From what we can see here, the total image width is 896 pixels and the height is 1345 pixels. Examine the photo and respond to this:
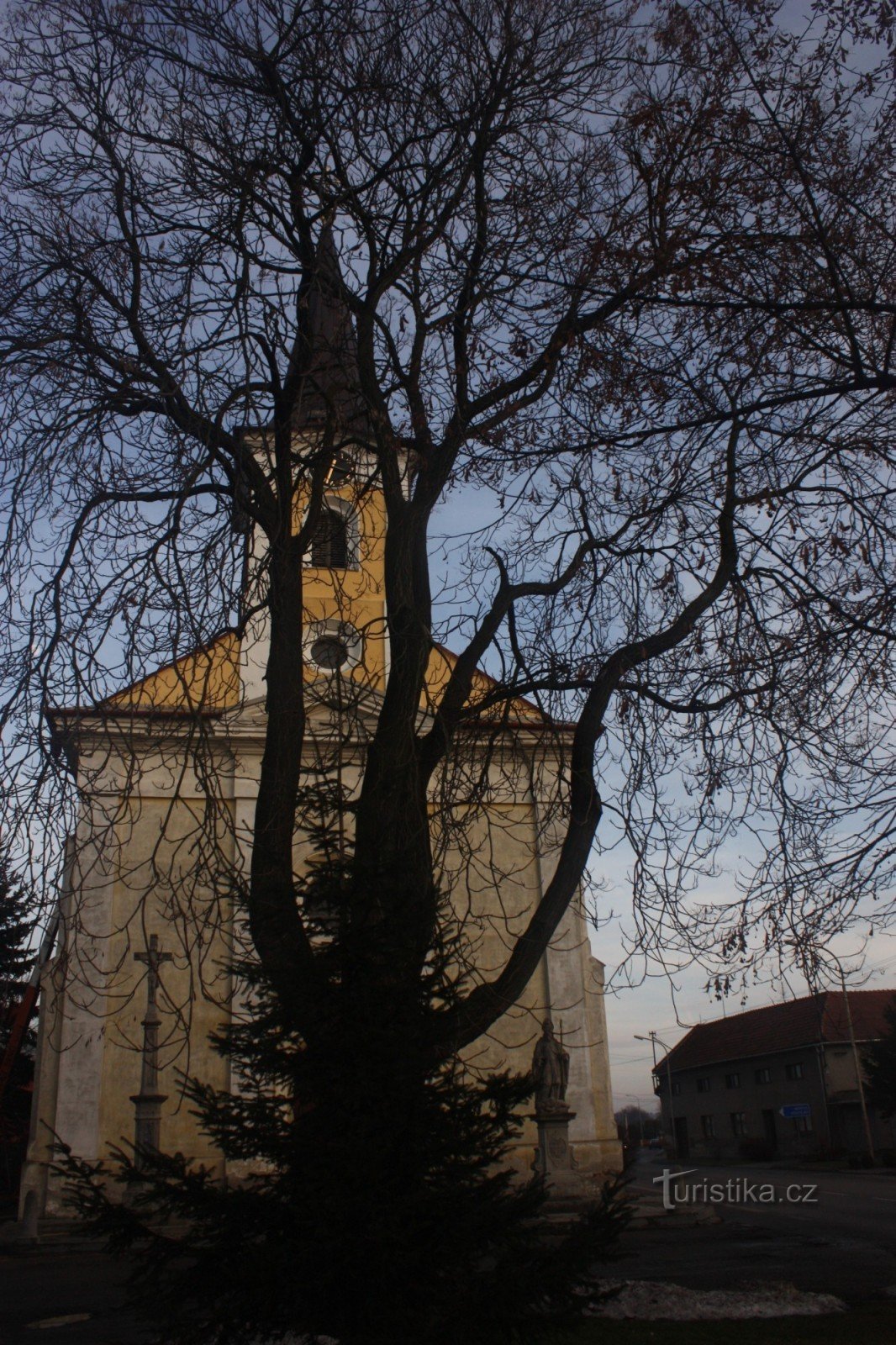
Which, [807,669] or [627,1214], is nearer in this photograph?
[627,1214]

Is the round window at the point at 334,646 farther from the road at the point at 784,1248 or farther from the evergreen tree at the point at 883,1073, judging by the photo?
the evergreen tree at the point at 883,1073

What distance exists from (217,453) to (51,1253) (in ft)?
46.9

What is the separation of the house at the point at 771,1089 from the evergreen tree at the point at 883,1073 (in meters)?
1.01

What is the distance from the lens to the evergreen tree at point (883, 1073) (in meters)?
39.4

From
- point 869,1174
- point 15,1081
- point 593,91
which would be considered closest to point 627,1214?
point 593,91

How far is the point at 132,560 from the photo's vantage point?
620cm

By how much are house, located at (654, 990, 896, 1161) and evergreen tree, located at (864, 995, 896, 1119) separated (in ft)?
3.33

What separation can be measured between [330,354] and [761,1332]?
8.12 meters

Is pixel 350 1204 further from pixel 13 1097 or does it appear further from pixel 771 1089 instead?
pixel 771 1089

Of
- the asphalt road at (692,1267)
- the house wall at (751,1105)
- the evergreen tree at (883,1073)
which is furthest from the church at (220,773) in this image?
the house wall at (751,1105)

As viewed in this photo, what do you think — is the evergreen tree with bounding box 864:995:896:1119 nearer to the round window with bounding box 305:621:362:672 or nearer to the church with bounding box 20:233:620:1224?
the church with bounding box 20:233:620:1224

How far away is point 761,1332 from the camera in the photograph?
866 centimetres

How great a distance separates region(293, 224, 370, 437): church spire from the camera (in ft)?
24.9

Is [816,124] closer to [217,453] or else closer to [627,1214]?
[217,453]
